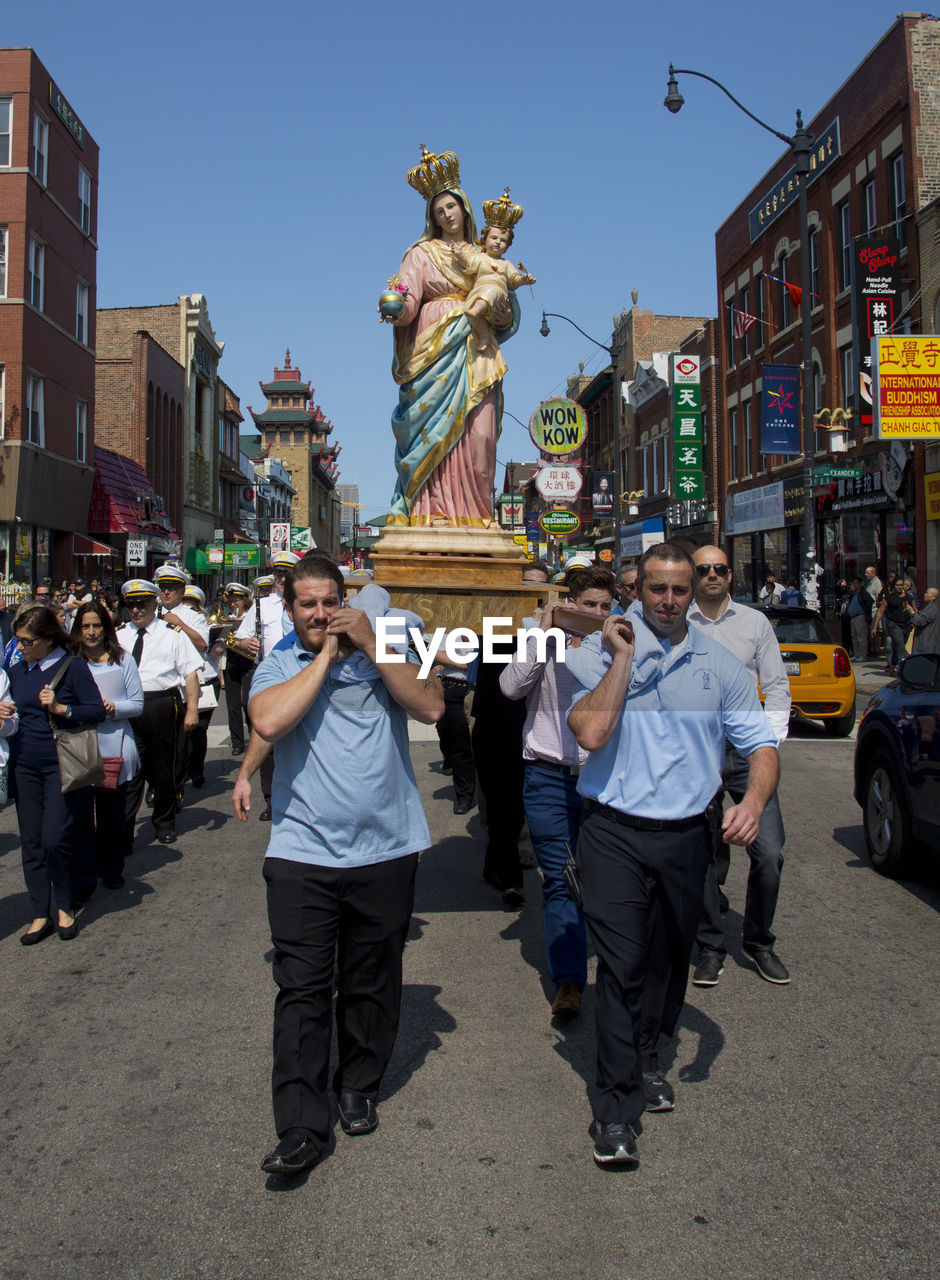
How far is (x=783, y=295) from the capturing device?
28.7 m

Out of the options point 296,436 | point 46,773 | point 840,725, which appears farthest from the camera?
point 296,436

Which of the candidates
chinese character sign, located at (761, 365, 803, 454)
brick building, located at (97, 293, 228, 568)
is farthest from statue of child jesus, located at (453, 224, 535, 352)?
brick building, located at (97, 293, 228, 568)

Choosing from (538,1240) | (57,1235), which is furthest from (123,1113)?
(538,1240)

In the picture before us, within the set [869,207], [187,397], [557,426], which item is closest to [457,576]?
[557,426]

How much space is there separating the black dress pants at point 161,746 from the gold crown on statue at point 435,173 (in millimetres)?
4078

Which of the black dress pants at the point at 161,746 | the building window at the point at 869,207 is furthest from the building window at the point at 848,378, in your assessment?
the black dress pants at the point at 161,746

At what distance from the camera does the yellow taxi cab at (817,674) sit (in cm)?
1300

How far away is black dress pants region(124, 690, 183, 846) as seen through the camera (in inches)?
315

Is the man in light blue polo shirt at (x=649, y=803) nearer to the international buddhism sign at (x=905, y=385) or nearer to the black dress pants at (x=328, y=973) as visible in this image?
the black dress pants at (x=328, y=973)

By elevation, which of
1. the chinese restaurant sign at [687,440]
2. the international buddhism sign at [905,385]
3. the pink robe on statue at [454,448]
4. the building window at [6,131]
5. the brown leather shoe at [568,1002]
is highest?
the building window at [6,131]

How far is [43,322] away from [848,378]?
19403 millimetres

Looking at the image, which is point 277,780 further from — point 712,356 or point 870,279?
point 712,356

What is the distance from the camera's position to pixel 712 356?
1364 inches

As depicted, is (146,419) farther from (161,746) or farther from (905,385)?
(161,746)
